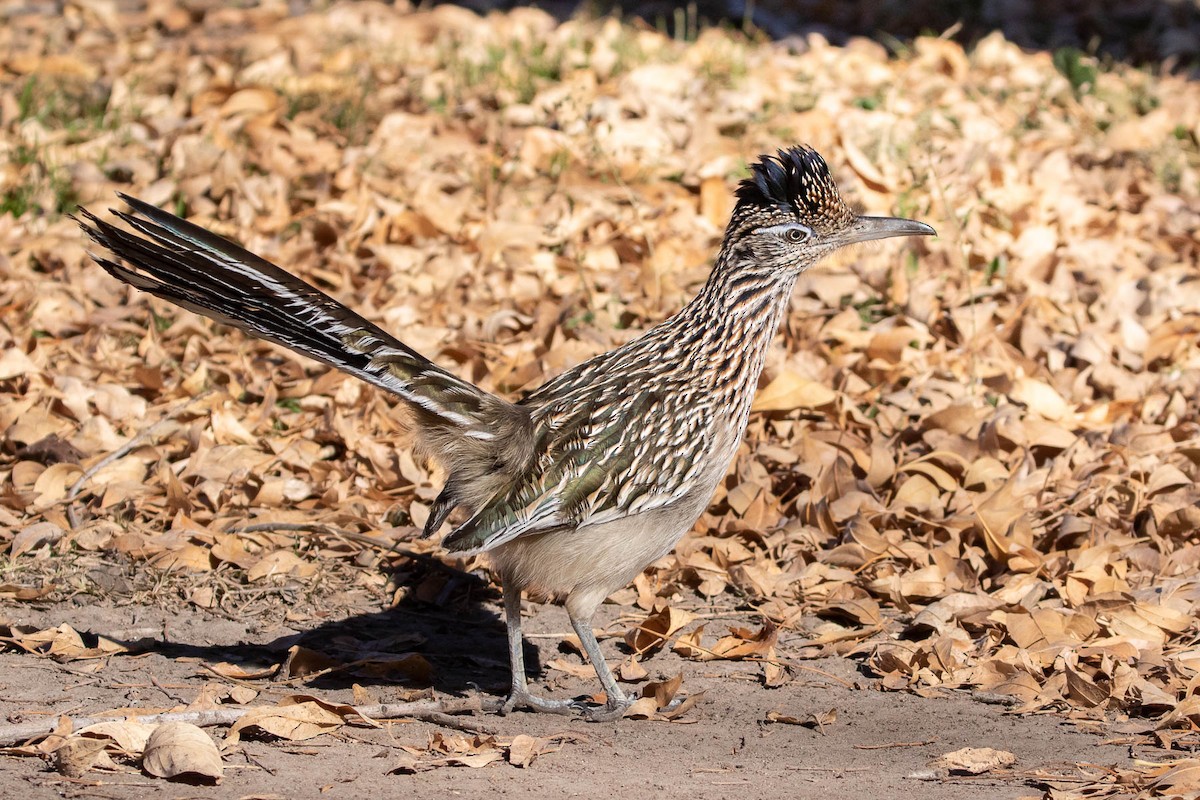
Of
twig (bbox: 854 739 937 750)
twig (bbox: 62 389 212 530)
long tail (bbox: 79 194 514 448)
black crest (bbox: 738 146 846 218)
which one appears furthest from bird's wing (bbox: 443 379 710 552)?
twig (bbox: 62 389 212 530)

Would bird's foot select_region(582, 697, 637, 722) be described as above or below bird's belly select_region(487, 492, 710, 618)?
below

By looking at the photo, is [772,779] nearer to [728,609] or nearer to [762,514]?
[728,609]

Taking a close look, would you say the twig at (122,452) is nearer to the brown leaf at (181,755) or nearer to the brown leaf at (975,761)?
the brown leaf at (181,755)

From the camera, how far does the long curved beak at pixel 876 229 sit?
5.41 m

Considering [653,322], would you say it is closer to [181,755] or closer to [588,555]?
[588,555]

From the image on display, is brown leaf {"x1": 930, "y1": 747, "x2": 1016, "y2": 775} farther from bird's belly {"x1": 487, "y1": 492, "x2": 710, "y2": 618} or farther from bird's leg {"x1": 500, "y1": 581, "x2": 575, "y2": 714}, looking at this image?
bird's leg {"x1": 500, "y1": 581, "x2": 575, "y2": 714}

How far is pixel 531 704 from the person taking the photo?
5.14m

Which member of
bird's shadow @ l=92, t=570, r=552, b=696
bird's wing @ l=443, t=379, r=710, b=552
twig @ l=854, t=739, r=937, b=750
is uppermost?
bird's wing @ l=443, t=379, r=710, b=552

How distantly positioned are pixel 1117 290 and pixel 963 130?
2147 millimetres

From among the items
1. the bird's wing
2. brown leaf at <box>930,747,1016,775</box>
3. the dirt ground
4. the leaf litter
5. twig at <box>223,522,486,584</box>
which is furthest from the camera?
twig at <box>223,522,486,584</box>

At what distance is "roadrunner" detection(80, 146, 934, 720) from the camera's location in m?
4.73

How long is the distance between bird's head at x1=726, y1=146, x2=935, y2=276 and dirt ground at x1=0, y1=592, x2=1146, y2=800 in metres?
1.66

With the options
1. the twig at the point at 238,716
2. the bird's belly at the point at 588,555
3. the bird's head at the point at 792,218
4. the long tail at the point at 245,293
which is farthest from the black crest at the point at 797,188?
the twig at the point at 238,716

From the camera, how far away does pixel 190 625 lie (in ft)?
18.4
